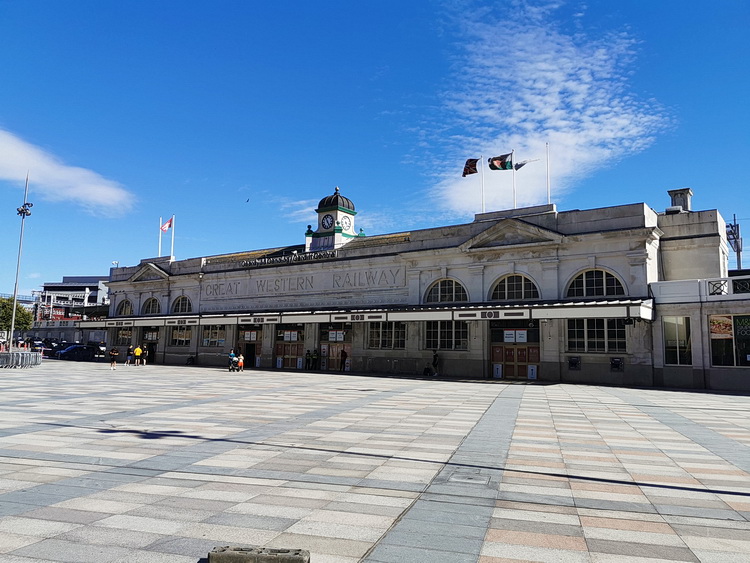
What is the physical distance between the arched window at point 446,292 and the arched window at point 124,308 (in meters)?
34.6

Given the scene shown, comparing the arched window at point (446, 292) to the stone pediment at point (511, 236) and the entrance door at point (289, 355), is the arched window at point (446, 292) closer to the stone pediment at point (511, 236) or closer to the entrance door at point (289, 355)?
the stone pediment at point (511, 236)

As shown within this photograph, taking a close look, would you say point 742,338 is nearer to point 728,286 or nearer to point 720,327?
point 720,327

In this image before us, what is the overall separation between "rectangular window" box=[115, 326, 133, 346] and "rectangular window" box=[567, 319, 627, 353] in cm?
4247

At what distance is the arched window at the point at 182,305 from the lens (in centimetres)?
5022

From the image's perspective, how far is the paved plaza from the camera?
5.27 m

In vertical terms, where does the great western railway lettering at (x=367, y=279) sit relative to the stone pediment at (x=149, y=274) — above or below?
below

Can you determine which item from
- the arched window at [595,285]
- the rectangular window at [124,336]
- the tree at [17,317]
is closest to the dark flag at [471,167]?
the arched window at [595,285]

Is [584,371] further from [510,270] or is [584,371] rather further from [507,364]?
[510,270]

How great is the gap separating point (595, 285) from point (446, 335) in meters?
9.31

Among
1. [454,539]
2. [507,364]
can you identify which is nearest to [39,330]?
[507,364]

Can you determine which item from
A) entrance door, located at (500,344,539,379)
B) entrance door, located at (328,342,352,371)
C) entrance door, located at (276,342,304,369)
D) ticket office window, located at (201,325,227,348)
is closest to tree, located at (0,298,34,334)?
ticket office window, located at (201,325,227,348)

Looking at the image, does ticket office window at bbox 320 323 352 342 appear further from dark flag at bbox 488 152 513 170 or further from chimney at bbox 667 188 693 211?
chimney at bbox 667 188 693 211

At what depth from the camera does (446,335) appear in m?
33.8

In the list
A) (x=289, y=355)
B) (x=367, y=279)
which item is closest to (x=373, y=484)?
(x=367, y=279)
